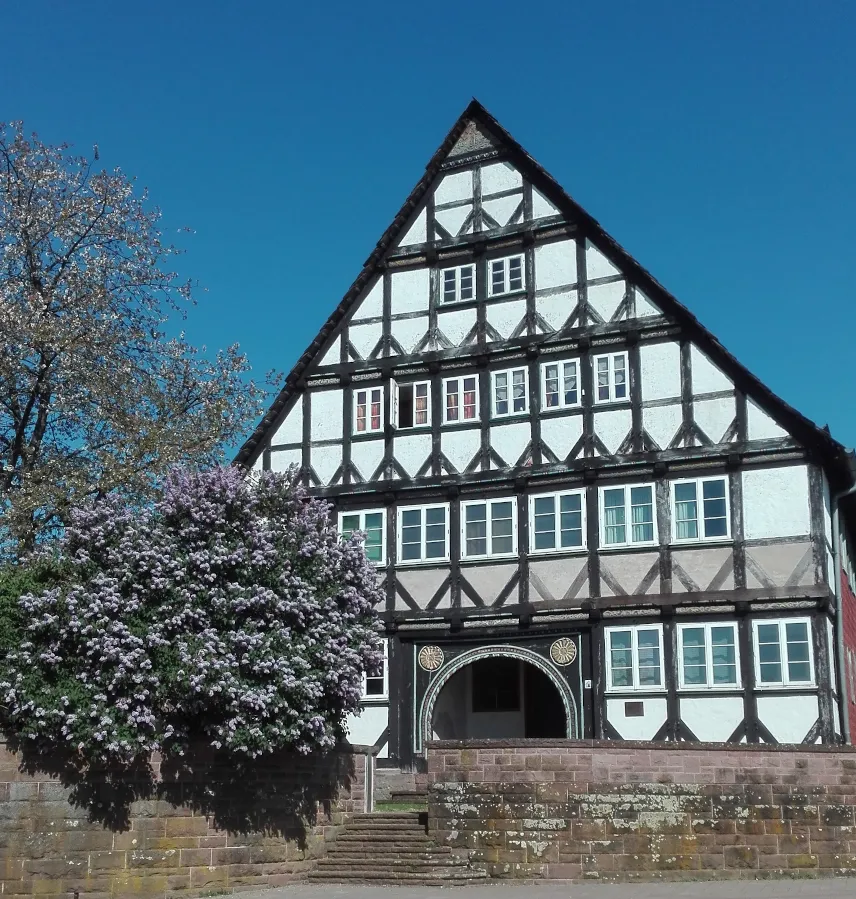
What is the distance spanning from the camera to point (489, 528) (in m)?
24.8

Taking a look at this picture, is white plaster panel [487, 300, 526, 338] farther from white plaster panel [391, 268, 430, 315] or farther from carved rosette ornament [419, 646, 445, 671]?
carved rosette ornament [419, 646, 445, 671]

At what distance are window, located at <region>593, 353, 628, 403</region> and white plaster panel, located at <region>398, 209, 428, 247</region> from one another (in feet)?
16.7

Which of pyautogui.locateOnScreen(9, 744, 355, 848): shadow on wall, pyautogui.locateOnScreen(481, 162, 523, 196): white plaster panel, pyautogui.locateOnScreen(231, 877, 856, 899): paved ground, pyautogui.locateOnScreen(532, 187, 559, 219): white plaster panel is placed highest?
pyautogui.locateOnScreen(481, 162, 523, 196): white plaster panel

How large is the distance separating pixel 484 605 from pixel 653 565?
11.2 ft

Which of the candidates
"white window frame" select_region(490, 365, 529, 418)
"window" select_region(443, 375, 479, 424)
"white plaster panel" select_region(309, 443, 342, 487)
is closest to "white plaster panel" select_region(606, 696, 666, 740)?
"white window frame" select_region(490, 365, 529, 418)

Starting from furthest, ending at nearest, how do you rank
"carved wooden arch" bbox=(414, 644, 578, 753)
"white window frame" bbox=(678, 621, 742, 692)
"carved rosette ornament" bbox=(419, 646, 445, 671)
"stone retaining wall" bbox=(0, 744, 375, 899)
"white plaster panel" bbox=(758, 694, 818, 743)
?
"carved rosette ornament" bbox=(419, 646, 445, 671), "carved wooden arch" bbox=(414, 644, 578, 753), "white window frame" bbox=(678, 621, 742, 692), "white plaster panel" bbox=(758, 694, 818, 743), "stone retaining wall" bbox=(0, 744, 375, 899)

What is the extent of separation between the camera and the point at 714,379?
23.4 meters

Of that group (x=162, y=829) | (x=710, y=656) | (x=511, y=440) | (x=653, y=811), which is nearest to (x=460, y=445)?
(x=511, y=440)

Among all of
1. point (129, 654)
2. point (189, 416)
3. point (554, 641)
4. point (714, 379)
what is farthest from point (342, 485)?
point (129, 654)

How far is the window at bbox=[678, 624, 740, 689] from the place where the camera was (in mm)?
22188

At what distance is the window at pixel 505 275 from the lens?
1019 inches

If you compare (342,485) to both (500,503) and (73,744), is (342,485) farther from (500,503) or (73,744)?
(73,744)

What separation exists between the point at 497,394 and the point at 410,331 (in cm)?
252

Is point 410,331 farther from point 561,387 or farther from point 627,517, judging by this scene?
point 627,517
